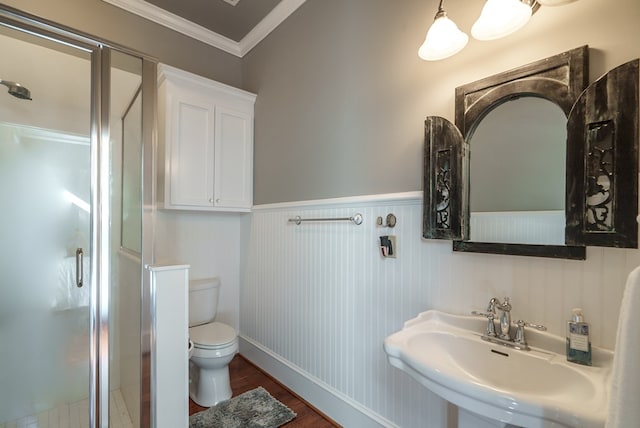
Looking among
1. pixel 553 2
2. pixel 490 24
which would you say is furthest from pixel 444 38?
pixel 553 2

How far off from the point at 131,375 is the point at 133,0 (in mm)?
2544

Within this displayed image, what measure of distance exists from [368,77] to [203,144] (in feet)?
4.47

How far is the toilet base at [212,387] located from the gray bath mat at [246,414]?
47mm

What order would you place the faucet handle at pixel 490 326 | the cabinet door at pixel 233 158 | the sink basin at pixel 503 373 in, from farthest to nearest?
the cabinet door at pixel 233 158 < the faucet handle at pixel 490 326 < the sink basin at pixel 503 373

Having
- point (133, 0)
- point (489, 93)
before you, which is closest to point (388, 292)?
point (489, 93)

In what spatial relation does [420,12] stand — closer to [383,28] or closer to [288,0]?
[383,28]

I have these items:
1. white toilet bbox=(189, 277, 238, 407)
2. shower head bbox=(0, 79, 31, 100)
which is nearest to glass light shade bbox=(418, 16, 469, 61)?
white toilet bbox=(189, 277, 238, 407)

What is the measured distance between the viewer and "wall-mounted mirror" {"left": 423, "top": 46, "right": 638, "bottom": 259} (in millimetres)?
863

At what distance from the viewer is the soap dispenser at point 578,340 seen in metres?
Result: 0.89

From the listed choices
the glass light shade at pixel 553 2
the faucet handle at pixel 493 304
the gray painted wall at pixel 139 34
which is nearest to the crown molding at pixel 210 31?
the gray painted wall at pixel 139 34

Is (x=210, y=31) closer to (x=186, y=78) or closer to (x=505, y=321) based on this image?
(x=186, y=78)

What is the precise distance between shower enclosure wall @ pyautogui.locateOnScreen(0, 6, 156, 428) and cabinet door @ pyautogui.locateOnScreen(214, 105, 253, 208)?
859 millimetres

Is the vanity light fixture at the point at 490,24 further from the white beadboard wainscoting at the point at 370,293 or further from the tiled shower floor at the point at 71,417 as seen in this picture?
the tiled shower floor at the point at 71,417

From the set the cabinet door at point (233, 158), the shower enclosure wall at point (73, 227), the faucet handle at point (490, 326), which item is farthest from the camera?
the cabinet door at point (233, 158)
